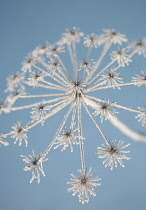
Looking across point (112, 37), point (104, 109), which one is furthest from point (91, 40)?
point (104, 109)

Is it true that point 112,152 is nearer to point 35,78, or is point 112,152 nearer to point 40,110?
point 40,110

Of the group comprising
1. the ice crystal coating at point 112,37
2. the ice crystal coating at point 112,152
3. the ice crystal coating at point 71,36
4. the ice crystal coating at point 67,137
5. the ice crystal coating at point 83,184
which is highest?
the ice crystal coating at point 71,36

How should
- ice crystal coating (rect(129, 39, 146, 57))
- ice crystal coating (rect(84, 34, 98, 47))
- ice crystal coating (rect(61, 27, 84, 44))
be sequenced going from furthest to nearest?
ice crystal coating (rect(84, 34, 98, 47)) → ice crystal coating (rect(61, 27, 84, 44)) → ice crystal coating (rect(129, 39, 146, 57))

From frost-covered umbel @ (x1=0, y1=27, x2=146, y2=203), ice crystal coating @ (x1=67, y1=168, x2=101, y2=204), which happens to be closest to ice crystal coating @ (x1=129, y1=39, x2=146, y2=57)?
frost-covered umbel @ (x1=0, y1=27, x2=146, y2=203)

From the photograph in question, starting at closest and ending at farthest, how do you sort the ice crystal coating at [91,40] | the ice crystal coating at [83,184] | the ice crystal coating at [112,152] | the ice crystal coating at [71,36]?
the ice crystal coating at [112,152], the ice crystal coating at [83,184], the ice crystal coating at [71,36], the ice crystal coating at [91,40]

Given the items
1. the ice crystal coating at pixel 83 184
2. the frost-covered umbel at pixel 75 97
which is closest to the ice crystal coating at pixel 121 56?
the frost-covered umbel at pixel 75 97

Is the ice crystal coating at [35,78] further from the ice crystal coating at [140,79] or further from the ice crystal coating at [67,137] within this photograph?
the ice crystal coating at [140,79]

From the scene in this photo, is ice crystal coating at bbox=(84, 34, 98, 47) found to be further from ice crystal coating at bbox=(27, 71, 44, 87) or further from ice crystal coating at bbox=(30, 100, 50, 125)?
ice crystal coating at bbox=(30, 100, 50, 125)

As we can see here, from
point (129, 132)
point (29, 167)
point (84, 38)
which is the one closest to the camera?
point (129, 132)

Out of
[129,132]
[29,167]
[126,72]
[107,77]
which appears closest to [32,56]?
[107,77]

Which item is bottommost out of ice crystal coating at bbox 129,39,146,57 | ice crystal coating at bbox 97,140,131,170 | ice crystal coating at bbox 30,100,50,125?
ice crystal coating at bbox 97,140,131,170

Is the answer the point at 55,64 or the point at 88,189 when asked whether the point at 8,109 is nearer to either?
the point at 55,64
